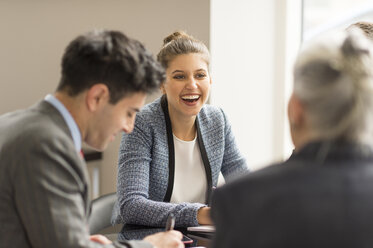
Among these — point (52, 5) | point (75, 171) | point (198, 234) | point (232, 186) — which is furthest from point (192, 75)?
point (52, 5)

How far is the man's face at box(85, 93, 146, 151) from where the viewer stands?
4.36 feet

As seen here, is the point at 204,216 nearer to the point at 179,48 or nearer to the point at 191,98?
the point at 191,98

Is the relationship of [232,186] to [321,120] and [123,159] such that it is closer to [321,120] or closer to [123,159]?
[321,120]

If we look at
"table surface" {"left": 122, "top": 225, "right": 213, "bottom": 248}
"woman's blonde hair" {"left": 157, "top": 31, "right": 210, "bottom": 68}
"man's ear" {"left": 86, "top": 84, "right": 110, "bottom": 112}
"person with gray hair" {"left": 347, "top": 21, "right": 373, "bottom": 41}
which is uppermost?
"person with gray hair" {"left": 347, "top": 21, "right": 373, "bottom": 41}

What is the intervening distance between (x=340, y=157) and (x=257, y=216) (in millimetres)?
187

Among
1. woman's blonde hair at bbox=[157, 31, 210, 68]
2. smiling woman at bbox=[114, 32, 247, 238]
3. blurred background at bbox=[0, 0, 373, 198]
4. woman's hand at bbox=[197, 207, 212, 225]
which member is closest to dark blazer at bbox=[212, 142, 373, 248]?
woman's hand at bbox=[197, 207, 212, 225]

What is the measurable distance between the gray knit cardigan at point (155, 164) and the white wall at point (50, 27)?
1.04 metres

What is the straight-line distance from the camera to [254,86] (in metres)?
3.27

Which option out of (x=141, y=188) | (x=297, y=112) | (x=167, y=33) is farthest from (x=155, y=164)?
(x=167, y=33)

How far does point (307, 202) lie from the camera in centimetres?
85

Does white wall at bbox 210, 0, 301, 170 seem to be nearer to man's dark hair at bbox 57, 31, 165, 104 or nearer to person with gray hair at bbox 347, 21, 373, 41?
person with gray hair at bbox 347, 21, 373, 41

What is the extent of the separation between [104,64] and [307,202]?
67 centimetres

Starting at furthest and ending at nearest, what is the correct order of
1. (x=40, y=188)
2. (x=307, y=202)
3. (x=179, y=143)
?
1. (x=179, y=143)
2. (x=40, y=188)
3. (x=307, y=202)

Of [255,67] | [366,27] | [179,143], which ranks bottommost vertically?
[179,143]
